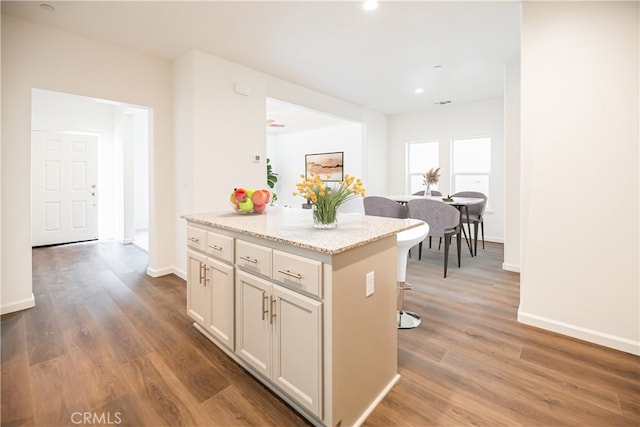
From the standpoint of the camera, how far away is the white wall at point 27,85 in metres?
2.70

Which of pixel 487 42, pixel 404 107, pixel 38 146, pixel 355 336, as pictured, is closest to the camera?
pixel 355 336

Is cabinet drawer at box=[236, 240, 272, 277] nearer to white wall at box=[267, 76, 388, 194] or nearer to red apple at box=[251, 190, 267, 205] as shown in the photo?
red apple at box=[251, 190, 267, 205]

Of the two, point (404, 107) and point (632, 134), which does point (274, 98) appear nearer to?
point (404, 107)

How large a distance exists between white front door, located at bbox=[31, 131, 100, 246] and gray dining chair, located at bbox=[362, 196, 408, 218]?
5068 millimetres

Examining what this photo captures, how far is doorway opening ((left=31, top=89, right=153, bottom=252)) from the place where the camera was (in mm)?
5211

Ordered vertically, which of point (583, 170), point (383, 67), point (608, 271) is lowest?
point (608, 271)

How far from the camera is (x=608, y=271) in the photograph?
6.98 feet

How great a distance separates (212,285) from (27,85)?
8.47 ft

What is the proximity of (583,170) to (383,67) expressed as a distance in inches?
99.7

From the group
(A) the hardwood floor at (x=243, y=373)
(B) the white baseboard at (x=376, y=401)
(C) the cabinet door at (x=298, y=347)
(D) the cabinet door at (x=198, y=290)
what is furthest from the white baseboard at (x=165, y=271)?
(B) the white baseboard at (x=376, y=401)

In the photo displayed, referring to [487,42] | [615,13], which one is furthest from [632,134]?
[487,42]

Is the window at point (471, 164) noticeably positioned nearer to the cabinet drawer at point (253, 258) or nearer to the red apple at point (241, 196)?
the red apple at point (241, 196)

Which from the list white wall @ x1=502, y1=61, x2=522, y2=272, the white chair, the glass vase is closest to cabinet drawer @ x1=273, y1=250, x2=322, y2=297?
the glass vase

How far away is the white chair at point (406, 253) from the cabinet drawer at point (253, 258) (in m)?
0.85
